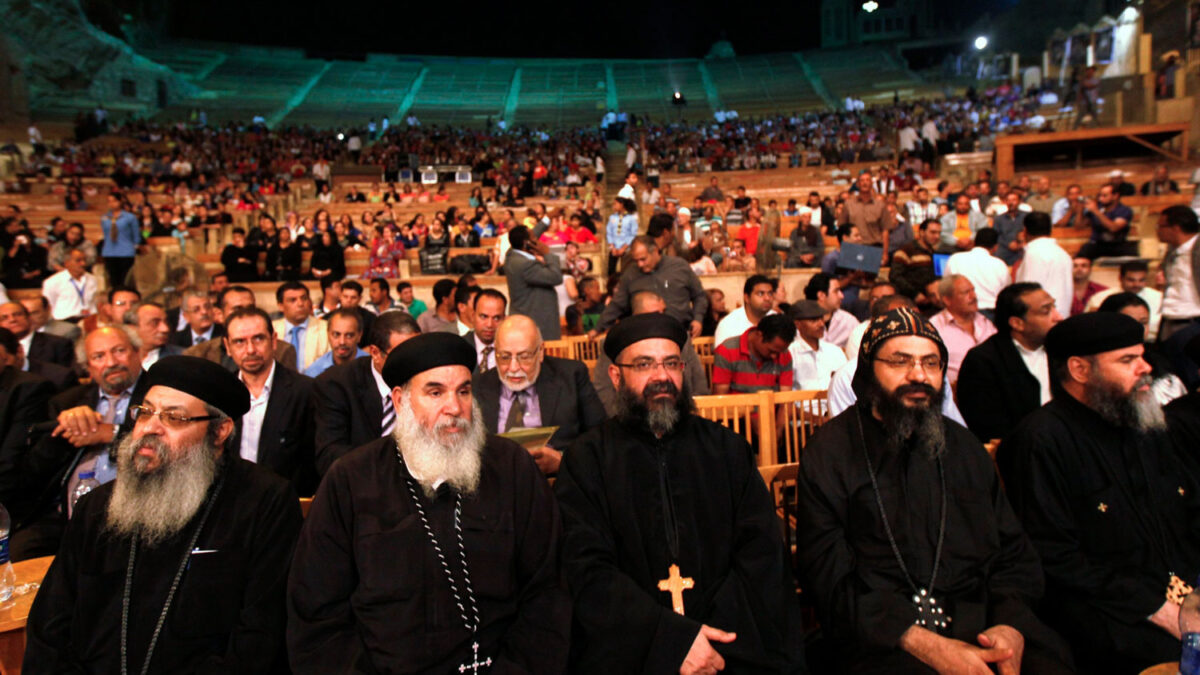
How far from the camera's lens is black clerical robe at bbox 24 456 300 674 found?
7.80ft

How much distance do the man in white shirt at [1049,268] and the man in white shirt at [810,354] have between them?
2.47m

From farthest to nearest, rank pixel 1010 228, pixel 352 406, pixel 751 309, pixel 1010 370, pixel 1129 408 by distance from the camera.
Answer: pixel 1010 228
pixel 751 309
pixel 1010 370
pixel 352 406
pixel 1129 408

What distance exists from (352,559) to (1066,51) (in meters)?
34.4

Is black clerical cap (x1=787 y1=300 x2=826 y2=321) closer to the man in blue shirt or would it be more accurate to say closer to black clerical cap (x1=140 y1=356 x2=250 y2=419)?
black clerical cap (x1=140 y1=356 x2=250 y2=419)

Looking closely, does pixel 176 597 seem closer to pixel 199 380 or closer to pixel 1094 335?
pixel 199 380

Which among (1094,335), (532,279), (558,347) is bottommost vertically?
(558,347)

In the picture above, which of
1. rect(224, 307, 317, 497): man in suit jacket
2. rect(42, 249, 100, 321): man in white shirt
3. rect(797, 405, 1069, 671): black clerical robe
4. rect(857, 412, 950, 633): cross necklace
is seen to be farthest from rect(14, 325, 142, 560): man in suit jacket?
rect(42, 249, 100, 321): man in white shirt

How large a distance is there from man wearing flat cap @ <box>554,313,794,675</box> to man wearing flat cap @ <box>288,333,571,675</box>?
0.15 meters

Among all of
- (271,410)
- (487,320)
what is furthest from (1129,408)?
(271,410)

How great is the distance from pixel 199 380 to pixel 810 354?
3.80 meters

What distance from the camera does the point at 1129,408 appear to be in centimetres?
283

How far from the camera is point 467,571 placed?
2.44 meters

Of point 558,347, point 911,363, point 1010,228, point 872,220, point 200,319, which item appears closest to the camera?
point 911,363

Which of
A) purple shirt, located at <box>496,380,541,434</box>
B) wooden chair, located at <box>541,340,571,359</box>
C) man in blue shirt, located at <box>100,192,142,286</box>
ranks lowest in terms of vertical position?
wooden chair, located at <box>541,340,571,359</box>
